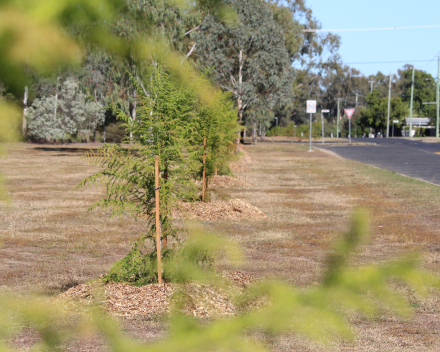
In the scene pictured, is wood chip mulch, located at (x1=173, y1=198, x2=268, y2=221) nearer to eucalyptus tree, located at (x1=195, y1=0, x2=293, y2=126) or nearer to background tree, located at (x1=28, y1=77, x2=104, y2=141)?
background tree, located at (x1=28, y1=77, x2=104, y2=141)

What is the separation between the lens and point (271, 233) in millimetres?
8641

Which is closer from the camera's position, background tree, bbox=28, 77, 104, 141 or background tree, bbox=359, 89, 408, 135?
background tree, bbox=28, 77, 104, 141

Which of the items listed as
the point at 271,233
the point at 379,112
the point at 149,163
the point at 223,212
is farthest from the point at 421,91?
the point at 149,163

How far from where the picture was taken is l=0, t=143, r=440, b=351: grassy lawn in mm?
4215

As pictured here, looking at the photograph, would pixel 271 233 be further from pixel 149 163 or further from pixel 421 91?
pixel 421 91

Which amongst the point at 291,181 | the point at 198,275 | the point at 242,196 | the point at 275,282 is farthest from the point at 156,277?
the point at 291,181

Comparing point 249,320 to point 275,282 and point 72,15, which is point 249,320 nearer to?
point 275,282

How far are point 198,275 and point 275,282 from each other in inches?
16.6

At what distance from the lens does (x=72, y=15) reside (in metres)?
0.62

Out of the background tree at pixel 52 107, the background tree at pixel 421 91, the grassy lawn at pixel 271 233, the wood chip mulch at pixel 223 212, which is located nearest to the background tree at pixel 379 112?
the background tree at pixel 421 91

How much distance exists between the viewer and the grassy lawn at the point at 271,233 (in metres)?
4.21

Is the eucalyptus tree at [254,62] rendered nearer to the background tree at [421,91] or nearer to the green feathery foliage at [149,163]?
the green feathery foliage at [149,163]

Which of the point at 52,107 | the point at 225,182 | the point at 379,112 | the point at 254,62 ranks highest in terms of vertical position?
the point at 254,62

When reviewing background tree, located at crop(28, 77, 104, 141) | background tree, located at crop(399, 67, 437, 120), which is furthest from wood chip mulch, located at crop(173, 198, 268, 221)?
background tree, located at crop(399, 67, 437, 120)
